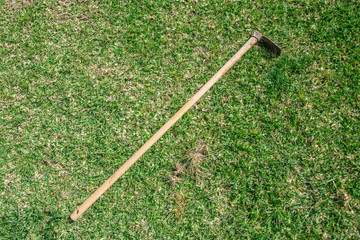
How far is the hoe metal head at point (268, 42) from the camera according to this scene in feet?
10.4

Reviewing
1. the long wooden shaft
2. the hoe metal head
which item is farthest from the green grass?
the long wooden shaft

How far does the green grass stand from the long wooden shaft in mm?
199

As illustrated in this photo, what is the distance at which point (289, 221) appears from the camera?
283 centimetres

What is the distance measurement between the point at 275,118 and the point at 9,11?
380 cm

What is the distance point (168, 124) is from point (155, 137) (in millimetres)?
197

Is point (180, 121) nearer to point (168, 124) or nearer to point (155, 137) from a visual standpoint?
point (168, 124)

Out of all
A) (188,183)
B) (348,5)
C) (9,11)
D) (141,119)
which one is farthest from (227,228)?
(9,11)

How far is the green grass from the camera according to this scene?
2904mm

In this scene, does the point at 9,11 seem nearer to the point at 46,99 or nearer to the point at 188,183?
the point at 46,99

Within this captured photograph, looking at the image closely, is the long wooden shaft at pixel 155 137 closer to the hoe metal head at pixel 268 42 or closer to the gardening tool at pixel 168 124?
the gardening tool at pixel 168 124

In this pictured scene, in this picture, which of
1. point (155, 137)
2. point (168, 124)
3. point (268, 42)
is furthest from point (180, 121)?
point (268, 42)

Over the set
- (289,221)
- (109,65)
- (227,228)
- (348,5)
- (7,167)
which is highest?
(348,5)

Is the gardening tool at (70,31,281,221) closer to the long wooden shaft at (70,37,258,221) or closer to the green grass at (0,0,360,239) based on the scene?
the long wooden shaft at (70,37,258,221)

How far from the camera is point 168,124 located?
2889 mm
